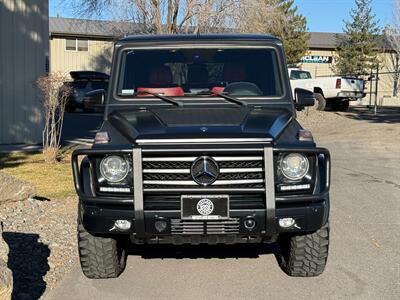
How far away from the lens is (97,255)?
16.7ft

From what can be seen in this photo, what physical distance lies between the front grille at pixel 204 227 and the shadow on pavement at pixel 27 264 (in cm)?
127

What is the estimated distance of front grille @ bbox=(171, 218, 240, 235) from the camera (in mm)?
4578

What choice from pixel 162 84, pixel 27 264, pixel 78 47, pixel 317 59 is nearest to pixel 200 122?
pixel 162 84

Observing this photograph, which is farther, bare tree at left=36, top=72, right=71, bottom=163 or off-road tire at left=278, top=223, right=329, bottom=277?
bare tree at left=36, top=72, right=71, bottom=163

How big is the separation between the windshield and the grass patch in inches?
143

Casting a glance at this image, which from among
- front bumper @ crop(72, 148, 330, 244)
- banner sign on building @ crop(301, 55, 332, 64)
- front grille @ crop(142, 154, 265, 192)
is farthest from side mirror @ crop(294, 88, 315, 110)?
banner sign on building @ crop(301, 55, 332, 64)

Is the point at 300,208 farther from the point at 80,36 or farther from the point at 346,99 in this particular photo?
the point at 80,36

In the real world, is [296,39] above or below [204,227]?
above

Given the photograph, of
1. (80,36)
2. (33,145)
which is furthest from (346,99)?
(80,36)

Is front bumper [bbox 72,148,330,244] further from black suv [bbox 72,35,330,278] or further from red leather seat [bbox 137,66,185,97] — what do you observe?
red leather seat [bbox 137,66,185,97]

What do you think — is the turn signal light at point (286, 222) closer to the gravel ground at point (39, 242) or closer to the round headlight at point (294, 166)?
the round headlight at point (294, 166)

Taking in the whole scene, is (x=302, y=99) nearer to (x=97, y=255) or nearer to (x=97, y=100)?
(x=97, y=100)

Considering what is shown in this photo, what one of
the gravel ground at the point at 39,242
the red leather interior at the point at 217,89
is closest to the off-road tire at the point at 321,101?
the gravel ground at the point at 39,242

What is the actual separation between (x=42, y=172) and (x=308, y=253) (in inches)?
281
